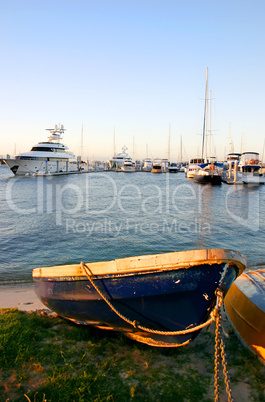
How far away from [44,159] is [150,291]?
63.9m

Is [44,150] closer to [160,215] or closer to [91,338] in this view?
[160,215]

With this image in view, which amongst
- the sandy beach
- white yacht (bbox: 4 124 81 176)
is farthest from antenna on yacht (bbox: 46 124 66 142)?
the sandy beach

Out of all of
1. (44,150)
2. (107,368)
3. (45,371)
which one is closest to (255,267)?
(107,368)

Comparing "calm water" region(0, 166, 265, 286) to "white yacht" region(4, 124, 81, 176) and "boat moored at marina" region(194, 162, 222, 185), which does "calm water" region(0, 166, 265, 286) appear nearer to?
"boat moored at marina" region(194, 162, 222, 185)

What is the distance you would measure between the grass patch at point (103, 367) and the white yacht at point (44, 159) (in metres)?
61.1

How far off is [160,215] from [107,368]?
700 inches

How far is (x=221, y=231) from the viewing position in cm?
1686

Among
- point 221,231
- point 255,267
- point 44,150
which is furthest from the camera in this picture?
point 44,150

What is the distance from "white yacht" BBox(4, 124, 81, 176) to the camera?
6144 cm

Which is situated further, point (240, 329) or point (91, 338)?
point (240, 329)

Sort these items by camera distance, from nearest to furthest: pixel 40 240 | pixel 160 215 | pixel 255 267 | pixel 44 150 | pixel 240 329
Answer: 1. pixel 240 329
2. pixel 255 267
3. pixel 40 240
4. pixel 160 215
5. pixel 44 150

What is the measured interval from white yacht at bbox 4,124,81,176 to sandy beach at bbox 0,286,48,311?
57847 mm

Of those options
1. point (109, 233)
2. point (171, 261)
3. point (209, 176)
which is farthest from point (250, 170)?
point (171, 261)

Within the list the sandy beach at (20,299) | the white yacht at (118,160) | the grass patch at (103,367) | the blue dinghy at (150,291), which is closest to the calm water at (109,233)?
the sandy beach at (20,299)
